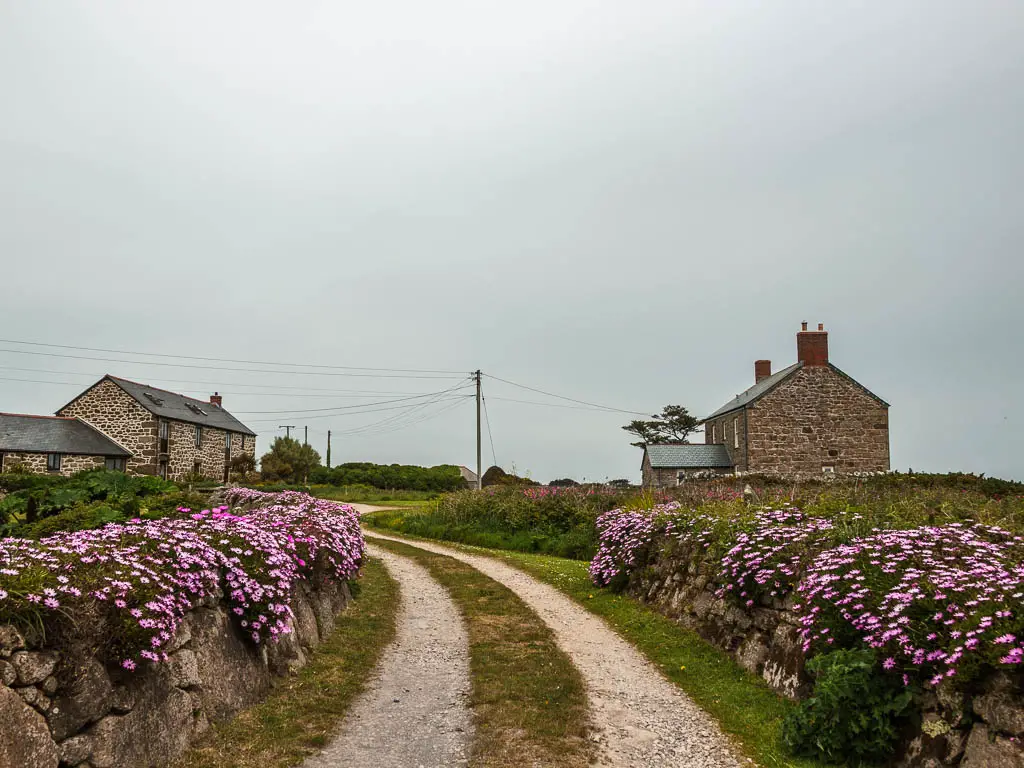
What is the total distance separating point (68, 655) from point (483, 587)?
8.70 meters

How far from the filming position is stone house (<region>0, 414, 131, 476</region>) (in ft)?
110

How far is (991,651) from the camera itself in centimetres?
413

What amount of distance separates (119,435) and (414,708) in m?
38.6

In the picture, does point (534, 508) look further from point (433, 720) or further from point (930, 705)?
point (930, 705)

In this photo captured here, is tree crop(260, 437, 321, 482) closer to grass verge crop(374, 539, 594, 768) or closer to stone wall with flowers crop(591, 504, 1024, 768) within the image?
grass verge crop(374, 539, 594, 768)

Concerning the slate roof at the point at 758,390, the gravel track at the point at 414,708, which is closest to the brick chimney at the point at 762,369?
the slate roof at the point at 758,390

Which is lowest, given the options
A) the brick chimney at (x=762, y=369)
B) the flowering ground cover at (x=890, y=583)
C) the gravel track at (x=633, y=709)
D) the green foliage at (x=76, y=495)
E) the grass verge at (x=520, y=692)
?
the gravel track at (x=633, y=709)

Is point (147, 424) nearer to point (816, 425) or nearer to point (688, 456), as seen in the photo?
point (688, 456)

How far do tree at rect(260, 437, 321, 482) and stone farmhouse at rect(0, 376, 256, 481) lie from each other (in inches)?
136

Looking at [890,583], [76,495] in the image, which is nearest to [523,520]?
[76,495]

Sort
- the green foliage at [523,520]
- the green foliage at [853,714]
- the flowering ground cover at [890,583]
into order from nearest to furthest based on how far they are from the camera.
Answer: the flowering ground cover at [890,583], the green foliage at [853,714], the green foliage at [523,520]

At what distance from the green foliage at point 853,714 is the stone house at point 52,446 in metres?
36.9

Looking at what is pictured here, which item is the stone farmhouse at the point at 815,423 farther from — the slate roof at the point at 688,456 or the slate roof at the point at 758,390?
the slate roof at the point at 688,456

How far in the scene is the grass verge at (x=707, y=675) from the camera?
550 centimetres
